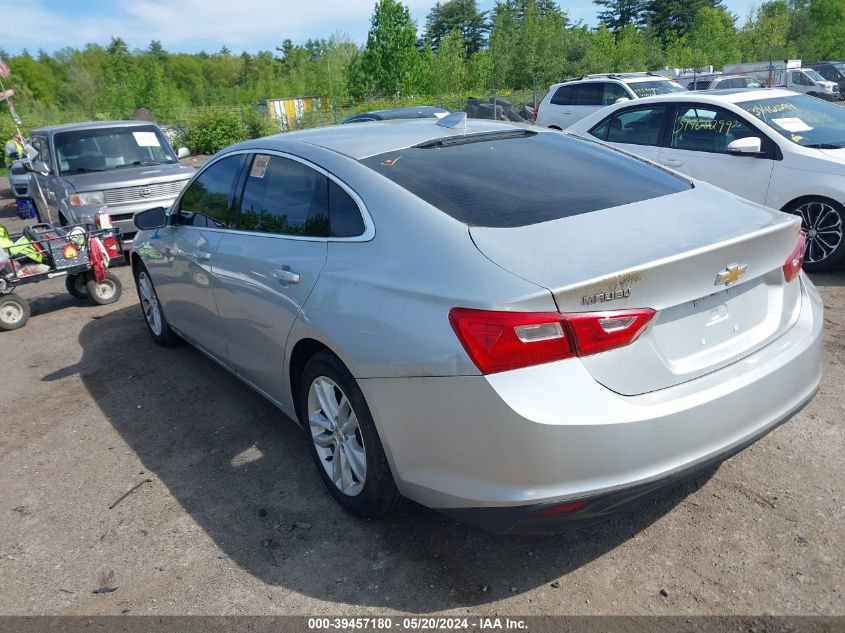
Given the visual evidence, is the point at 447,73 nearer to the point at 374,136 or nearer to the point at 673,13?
the point at 374,136

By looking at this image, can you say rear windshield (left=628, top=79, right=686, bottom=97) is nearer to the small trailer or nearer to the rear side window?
the rear side window

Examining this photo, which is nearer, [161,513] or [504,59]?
[161,513]

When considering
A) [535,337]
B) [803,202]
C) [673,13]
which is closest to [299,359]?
[535,337]

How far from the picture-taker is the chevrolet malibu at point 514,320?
227 centimetres

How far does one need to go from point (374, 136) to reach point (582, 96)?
549 inches

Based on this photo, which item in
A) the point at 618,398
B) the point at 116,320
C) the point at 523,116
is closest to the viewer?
the point at 618,398

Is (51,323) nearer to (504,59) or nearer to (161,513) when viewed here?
(161,513)

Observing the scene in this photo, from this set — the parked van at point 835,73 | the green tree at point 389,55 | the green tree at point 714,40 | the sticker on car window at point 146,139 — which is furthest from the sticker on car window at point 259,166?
the green tree at point 714,40

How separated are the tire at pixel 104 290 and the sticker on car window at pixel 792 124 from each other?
7081mm

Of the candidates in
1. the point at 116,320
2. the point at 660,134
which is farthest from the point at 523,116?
the point at 116,320

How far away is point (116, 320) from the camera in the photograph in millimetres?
6754

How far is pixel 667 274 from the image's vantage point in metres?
2.37

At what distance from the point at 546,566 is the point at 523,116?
1110 inches

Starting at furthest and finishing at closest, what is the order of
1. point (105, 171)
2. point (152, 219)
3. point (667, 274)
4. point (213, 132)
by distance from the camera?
point (213, 132), point (105, 171), point (152, 219), point (667, 274)
